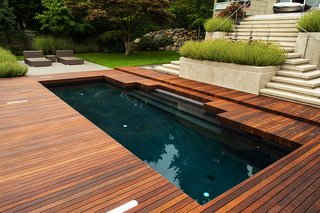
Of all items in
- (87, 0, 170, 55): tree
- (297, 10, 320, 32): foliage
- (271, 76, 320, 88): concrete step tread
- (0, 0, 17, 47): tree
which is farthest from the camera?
(0, 0, 17, 47): tree

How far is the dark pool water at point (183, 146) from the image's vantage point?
3338 mm

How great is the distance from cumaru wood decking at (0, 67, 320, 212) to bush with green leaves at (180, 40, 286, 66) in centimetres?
151

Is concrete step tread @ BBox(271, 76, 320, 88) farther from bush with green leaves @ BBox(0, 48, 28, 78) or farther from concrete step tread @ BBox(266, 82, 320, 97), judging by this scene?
bush with green leaves @ BBox(0, 48, 28, 78)

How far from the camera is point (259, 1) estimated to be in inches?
487

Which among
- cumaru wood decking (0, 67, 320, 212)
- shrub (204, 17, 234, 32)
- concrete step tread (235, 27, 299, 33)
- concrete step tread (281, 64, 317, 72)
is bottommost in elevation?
cumaru wood decking (0, 67, 320, 212)

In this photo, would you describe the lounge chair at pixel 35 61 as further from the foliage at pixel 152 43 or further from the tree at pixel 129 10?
the foliage at pixel 152 43

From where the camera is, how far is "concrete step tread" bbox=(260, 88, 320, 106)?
203 inches

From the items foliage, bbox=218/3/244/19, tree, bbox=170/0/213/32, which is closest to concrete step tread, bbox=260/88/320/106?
foliage, bbox=218/3/244/19

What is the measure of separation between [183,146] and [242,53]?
10.6 ft

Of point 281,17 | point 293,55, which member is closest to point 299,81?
point 293,55

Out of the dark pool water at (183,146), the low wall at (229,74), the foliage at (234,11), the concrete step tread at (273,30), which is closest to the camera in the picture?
the dark pool water at (183,146)

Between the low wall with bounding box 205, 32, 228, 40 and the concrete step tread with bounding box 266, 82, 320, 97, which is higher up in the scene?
the low wall with bounding box 205, 32, 228, 40

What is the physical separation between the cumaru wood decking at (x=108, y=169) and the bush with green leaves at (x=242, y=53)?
1.51 metres

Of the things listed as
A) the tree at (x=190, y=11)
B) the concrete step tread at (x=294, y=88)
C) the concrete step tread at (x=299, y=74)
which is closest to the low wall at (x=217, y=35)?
the concrete step tread at (x=299, y=74)
